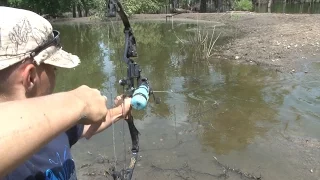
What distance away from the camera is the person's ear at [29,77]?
47.1 inches

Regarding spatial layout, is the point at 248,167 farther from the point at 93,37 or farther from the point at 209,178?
the point at 93,37

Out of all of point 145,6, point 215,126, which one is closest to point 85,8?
point 145,6

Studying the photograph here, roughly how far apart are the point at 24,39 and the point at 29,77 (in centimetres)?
13

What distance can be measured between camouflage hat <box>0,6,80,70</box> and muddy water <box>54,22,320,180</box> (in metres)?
3.53

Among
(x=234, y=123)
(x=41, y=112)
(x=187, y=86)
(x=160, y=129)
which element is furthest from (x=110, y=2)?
(x=187, y=86)

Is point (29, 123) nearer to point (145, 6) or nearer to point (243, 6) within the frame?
point (145, 6)

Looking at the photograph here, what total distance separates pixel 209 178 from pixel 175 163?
0.60 m

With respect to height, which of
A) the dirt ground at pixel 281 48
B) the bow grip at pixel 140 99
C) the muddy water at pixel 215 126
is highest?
the bow grip at pixel 140 99

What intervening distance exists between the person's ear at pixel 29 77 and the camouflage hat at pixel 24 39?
32 mm

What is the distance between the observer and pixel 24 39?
3.90 ft

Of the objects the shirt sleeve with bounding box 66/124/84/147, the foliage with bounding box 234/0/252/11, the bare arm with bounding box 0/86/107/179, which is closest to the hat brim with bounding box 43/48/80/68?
the bare arm with bounding box 0/86/107/179

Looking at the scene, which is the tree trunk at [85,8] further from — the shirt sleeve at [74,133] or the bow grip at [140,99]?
the bow grip at [140,99]

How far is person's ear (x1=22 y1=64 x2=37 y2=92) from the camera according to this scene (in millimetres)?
1195

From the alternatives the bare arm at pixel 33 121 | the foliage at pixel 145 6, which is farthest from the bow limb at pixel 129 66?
the foliage at pixel 145 6
